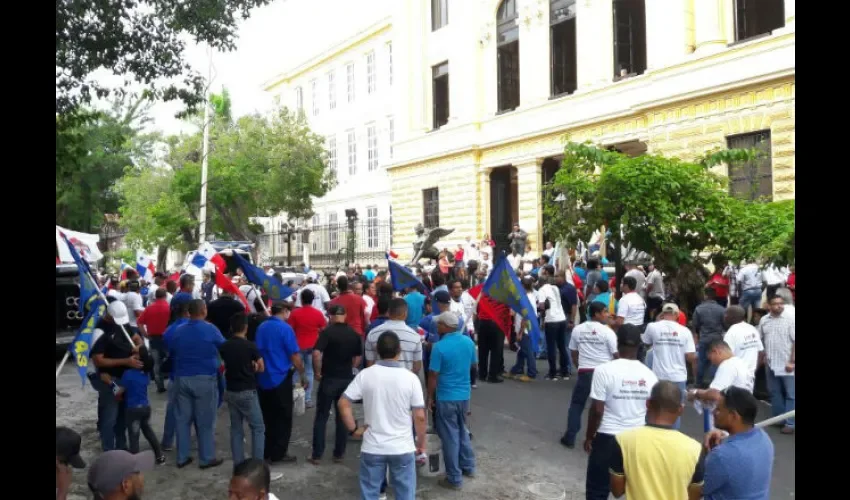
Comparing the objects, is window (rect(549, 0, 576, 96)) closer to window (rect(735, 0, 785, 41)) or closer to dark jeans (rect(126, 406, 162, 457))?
window (rect(735, 0, 785, 41))

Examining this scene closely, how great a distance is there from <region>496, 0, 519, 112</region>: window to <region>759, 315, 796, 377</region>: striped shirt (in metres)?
20.2

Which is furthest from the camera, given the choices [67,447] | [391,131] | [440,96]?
[391,131]

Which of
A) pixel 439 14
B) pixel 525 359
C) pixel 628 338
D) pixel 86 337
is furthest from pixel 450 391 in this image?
pixel 439 14

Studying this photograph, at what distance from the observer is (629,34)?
2364 cm

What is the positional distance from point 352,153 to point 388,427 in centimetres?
3465

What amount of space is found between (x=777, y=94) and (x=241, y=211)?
2416cm

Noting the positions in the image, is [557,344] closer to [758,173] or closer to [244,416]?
[244,416]

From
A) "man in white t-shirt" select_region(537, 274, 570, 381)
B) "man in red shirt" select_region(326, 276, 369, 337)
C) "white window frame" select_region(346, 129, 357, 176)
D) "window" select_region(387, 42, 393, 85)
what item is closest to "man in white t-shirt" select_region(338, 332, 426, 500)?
"man in red shirt" select_region(326, 276, 369, 337)

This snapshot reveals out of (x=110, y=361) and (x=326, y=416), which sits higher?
(x=110, y=361)

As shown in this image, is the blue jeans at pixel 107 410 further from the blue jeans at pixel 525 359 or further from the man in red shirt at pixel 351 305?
the blue jeans at pixel 525 359

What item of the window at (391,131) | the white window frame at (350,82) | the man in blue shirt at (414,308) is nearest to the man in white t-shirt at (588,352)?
the man in blue shirt at (414,308)

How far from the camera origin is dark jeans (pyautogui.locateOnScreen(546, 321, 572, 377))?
11773 millimetres

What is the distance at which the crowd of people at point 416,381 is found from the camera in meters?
4.11
